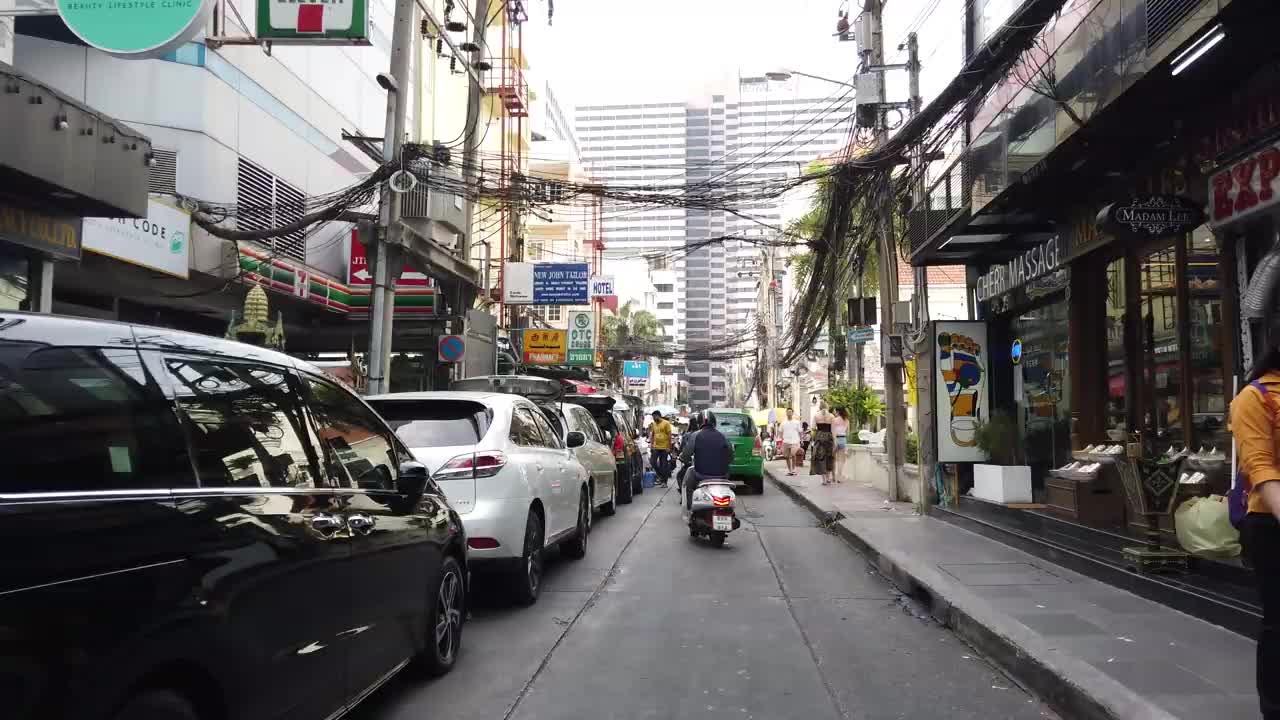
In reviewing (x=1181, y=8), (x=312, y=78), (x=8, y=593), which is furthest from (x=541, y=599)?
(x=312, y=78)

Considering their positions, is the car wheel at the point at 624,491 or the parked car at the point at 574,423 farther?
the car wheel at the point at 624,491

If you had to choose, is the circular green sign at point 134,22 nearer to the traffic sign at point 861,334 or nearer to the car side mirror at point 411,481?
the car side mirror at point 411,481

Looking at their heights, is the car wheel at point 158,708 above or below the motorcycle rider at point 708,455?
below

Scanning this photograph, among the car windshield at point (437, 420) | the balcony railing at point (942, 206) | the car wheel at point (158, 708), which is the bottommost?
the car wheel at point (158, 708)

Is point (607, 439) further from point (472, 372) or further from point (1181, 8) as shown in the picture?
point (1181, 8)

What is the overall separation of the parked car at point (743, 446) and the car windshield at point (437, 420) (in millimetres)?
13721

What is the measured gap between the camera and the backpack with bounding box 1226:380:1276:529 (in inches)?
152

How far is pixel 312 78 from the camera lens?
69.4 ft

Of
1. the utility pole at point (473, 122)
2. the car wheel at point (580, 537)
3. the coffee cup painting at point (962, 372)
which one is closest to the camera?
the car wheel at point (580, 537)

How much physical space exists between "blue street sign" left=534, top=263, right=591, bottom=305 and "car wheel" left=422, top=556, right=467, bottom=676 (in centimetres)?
2282

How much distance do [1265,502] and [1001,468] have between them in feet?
27.8

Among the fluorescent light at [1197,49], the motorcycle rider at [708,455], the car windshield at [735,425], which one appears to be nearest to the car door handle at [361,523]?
the fluorescent light at [1197,49]

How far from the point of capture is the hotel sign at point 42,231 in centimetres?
971

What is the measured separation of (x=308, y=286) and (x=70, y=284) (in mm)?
4674
